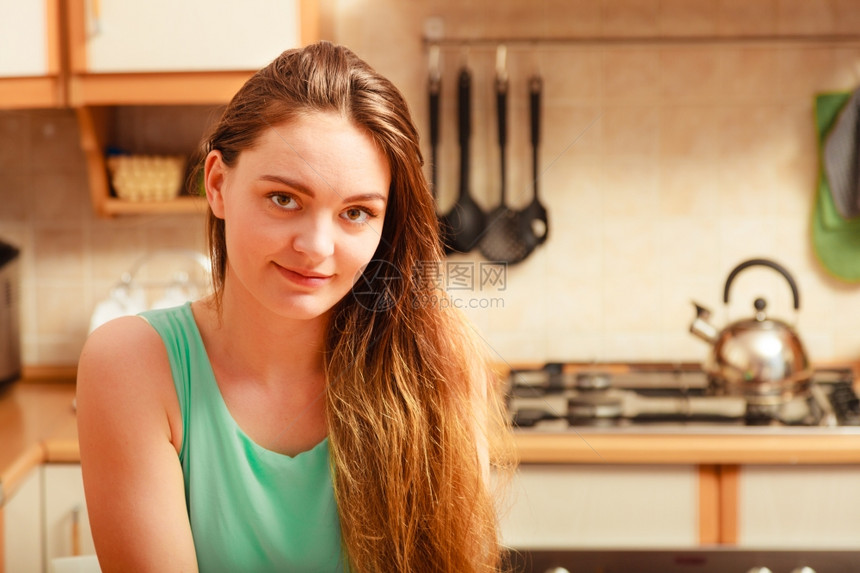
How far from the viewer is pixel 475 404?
40.5 inches

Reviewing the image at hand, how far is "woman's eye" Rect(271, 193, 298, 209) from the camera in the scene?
0.81m

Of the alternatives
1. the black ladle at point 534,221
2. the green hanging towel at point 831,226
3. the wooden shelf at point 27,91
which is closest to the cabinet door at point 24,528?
the wooden shelf at point 27,91

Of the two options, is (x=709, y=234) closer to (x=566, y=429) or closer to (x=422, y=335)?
(x=566, y=429)

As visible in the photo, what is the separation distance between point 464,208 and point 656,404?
0.63 m

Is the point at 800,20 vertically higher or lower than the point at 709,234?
higher

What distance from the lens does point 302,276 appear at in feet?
2.73

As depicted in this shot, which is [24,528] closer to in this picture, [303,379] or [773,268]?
[303,379]

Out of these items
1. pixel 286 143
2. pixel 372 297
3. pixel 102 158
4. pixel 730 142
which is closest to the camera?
pixel 286 143

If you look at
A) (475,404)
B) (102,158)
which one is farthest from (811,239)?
(102,158)

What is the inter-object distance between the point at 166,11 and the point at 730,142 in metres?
1.27

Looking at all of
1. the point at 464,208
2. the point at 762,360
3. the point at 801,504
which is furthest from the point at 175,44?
the point at 801,504

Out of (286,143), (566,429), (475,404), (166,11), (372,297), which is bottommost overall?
(566,429)

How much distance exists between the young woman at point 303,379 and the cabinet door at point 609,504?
0.48 metres

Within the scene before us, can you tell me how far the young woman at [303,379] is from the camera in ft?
2.73
